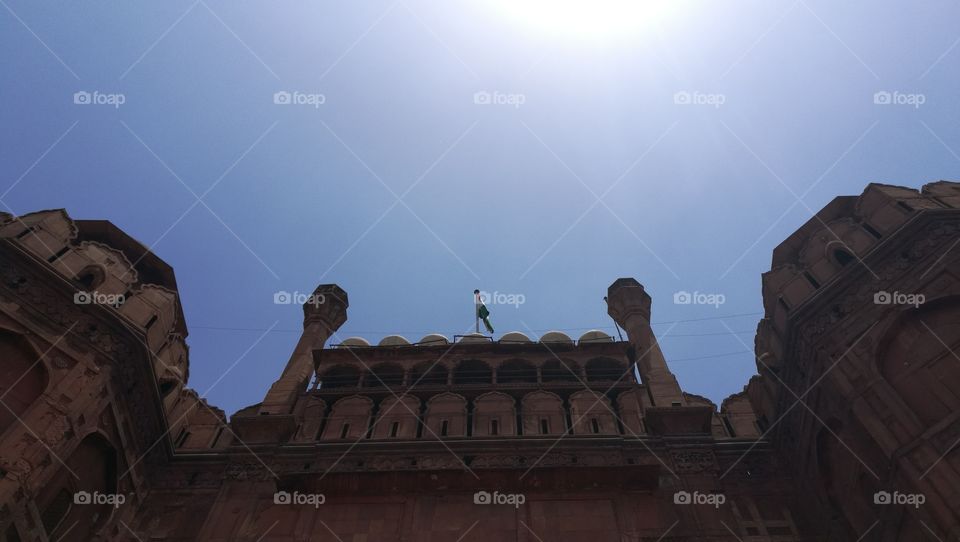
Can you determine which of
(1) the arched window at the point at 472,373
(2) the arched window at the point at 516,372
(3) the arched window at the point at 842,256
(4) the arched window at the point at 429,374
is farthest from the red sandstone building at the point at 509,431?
(1) the arched window at the point at 472,373

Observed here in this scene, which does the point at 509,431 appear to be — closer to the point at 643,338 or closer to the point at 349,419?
the point at 349,419

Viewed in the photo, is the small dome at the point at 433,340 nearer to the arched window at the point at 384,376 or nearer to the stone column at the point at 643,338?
the arched window at the point at 384,376

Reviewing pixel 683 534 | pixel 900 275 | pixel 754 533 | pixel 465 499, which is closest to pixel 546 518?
pixel 465 499

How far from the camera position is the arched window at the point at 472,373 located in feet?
82.8

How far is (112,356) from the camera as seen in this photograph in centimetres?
1922

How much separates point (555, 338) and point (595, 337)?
1647mm

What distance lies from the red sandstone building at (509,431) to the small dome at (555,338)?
9.16ft

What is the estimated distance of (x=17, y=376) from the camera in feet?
55.9

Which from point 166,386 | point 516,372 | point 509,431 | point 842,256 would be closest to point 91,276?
point 166,386

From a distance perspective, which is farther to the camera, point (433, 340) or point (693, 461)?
point (433, 340)

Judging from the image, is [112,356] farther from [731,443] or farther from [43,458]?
[731,443]

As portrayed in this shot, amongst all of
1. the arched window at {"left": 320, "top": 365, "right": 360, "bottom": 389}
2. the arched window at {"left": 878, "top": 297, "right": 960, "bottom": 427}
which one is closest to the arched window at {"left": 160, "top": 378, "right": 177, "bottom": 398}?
the arched window at {"left": 320, "top": 365, "right": 360, "bottom": 389}

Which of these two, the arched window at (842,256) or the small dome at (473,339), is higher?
the small dome at (473,339)

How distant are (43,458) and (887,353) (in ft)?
69.9
